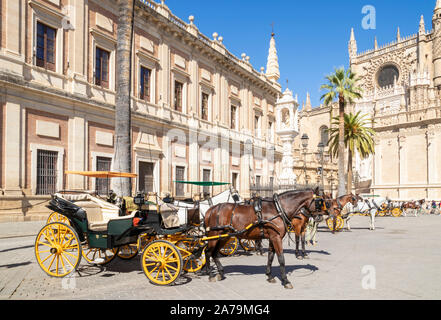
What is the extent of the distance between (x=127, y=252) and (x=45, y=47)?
37.7 feet

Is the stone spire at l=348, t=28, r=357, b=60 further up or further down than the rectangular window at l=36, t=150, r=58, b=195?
further up

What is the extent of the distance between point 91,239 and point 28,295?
1.53 meters

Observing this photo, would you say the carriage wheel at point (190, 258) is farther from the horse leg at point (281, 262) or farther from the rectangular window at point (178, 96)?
the rectangular window at point (178, 96)

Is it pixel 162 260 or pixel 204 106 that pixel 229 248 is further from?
pixel 204 106

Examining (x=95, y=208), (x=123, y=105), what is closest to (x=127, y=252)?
(x=95, y=208)

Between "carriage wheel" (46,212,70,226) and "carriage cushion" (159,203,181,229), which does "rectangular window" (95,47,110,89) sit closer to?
"carriage wheel" (46,212,70,226)

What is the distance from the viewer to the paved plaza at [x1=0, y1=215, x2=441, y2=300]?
5.85 m

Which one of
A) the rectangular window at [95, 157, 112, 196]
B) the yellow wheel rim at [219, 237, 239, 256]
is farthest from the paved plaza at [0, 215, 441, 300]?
the rectangular window at [95, 157, 112, 196]

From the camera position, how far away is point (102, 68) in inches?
723

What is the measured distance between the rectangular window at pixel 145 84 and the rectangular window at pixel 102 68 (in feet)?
7.73

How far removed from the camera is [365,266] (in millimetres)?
8234

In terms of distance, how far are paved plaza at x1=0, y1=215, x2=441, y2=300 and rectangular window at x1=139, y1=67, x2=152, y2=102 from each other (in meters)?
12.4

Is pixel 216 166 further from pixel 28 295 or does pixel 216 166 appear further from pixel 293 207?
pixel 28 295
